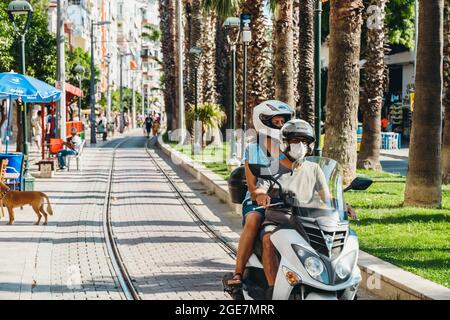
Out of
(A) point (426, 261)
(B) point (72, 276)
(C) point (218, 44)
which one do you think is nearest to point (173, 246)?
(B) point (72, 276)

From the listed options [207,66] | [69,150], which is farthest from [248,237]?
[207,66]

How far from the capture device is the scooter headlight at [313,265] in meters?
5.78

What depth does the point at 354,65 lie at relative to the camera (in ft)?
53.4

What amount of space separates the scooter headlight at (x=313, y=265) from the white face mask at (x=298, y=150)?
83cm

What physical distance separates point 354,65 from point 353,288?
10831 millimetres

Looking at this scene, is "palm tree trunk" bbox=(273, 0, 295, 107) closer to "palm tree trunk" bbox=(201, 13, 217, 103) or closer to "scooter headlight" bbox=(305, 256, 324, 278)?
"scooter headlight" bbox=(305, 256, 324, 278)

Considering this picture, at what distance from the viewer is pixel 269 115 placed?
7066 mm

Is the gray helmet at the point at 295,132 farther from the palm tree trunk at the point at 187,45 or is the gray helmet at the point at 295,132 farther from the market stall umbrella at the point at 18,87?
the palm tree trunk at the point at 187,45

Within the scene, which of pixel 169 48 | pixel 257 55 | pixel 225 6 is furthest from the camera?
pixel 169 48

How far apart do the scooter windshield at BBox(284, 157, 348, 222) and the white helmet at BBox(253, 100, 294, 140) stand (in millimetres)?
679

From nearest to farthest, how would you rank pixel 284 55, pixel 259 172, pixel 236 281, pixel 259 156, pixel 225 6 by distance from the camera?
1. pixel 259 172
2. pixel 236 281
3. pixel 259 156
4. pixel 284 55
5. pixel 225 6

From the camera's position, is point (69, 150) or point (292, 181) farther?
point (69, 150)

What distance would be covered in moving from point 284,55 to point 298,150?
13.3 metres

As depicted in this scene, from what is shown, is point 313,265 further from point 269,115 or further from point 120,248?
point 120,248
